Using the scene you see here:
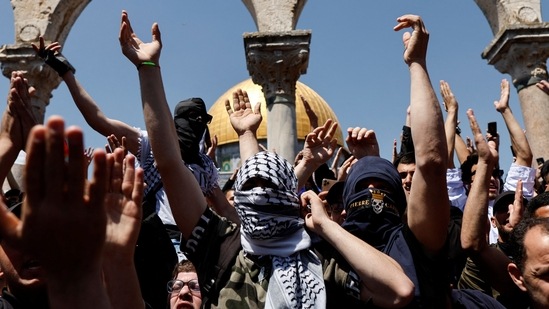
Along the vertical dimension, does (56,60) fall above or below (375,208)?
above

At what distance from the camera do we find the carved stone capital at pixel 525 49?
902cm

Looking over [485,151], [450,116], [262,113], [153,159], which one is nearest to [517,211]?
[485,151]

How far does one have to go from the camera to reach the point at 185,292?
318 centimetres

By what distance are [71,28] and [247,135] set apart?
23.9ft

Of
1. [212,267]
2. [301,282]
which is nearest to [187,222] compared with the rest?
[212,267]

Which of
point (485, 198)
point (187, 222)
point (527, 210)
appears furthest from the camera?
point (527, 210)

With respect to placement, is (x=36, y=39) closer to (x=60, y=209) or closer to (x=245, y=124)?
(x=245, y=124)

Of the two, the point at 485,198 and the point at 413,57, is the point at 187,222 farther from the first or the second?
the point at 485,198

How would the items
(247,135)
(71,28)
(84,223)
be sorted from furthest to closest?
(71,28), (247,135), (84,223)

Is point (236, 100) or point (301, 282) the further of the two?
point (236, 100)

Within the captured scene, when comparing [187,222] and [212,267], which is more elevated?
[187,222]

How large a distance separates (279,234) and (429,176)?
696 millimetres

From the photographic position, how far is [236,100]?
405 cm

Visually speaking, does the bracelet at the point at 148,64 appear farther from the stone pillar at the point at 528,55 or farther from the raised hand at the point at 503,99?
the stone pillar at the point at 528,55
